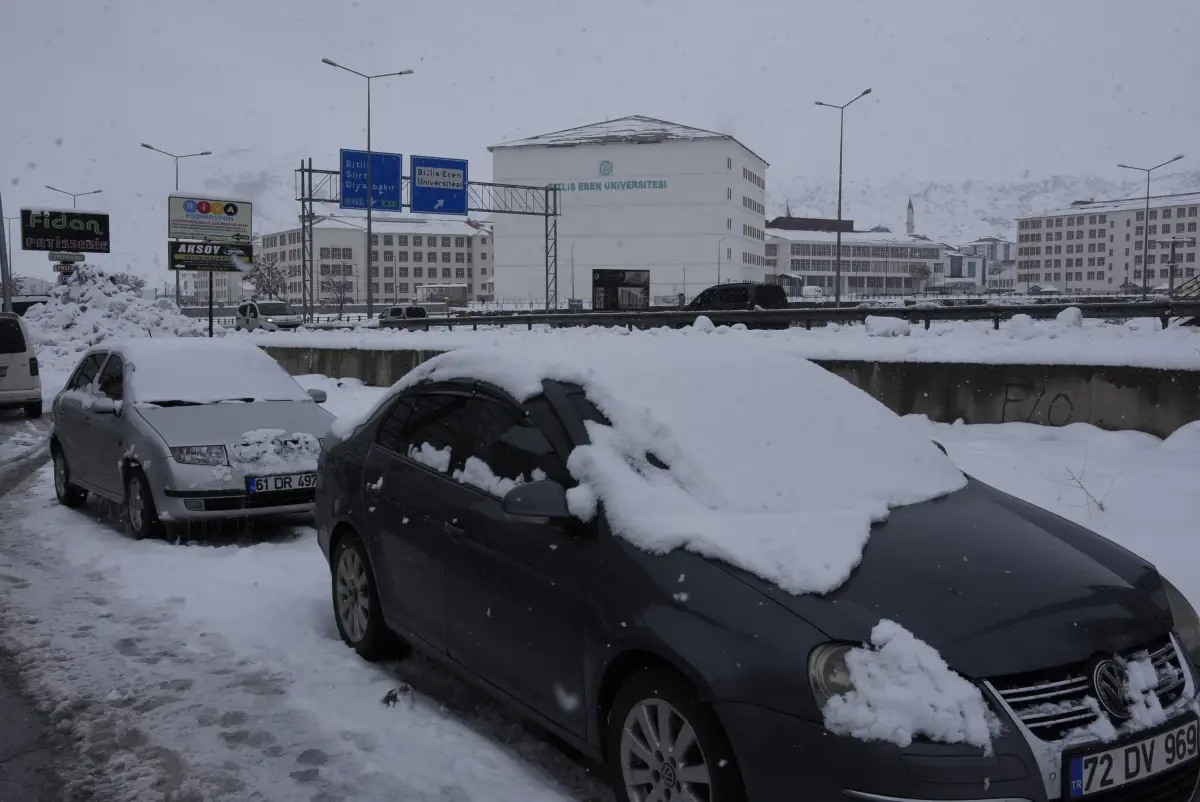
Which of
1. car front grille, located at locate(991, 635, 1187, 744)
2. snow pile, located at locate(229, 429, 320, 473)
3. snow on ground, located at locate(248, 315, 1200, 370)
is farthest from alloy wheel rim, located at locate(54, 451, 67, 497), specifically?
car front grille, located at locate(991, 635, 1187, 744)

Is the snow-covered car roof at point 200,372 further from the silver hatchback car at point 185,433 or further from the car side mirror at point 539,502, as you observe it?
the car side mirror at point 539,502

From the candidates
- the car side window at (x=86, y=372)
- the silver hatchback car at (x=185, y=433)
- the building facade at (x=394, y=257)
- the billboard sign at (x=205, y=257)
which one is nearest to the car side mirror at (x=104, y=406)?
the silver hatchback car at (x=185, y=433)

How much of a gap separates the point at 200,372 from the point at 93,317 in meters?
32.4

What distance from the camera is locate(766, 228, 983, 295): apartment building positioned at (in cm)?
14862

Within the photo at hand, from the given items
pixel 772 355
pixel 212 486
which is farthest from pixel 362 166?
pixel 772 355

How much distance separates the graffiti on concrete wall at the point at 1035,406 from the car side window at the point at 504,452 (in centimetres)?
802

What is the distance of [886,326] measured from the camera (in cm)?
1652

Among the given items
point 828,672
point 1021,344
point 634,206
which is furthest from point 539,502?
point 634,206

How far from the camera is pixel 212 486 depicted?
788 centimetres

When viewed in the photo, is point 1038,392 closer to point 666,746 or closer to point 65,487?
point 666,746

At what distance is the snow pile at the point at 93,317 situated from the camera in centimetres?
3594

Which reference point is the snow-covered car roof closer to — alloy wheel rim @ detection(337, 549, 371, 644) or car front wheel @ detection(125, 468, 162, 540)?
car front wheel @ detection(125, 468, 162, 540)

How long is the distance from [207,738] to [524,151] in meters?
97.1

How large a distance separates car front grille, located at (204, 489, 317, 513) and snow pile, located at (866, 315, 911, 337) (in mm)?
9984
